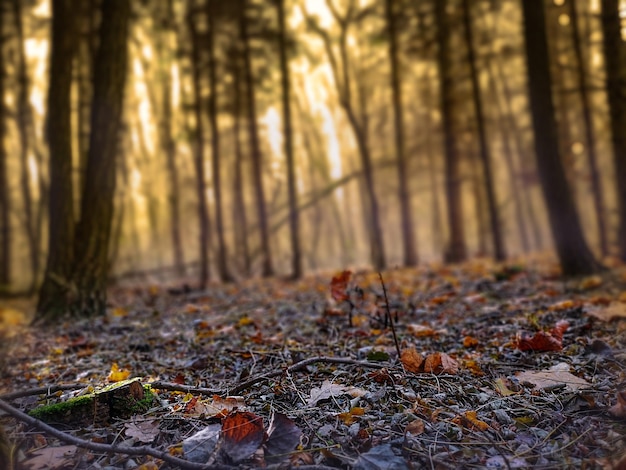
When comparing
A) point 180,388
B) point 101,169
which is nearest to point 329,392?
point 180,388

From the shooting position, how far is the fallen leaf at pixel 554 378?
246cm

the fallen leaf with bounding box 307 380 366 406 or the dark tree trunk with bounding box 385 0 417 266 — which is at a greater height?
the dark tree trunk with bounding box 385 0 417 266

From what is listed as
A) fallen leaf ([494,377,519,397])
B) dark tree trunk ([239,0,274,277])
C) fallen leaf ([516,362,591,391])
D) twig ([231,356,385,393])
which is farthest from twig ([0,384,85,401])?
dark tree trunk ([239,0,274,277])

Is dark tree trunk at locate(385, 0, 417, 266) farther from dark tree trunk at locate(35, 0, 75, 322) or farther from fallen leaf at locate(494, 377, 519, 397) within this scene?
fallen leaf at locate(494, 377, 519, 397)

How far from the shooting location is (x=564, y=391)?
2406mm

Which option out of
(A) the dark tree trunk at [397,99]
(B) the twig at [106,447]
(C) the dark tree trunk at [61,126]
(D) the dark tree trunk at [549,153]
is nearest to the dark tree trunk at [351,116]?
(A) the dark tree trunk at [397,99]

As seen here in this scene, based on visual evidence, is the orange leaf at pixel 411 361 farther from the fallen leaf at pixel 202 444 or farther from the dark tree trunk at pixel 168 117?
the dark tree trunk at pixel 168 117

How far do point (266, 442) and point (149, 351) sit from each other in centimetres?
226

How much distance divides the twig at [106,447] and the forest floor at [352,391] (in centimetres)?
1

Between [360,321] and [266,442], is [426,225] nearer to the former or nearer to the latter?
[360,321]

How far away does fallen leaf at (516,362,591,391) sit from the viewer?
2.46 m

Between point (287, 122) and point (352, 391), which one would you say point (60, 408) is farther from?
point (287, 122)

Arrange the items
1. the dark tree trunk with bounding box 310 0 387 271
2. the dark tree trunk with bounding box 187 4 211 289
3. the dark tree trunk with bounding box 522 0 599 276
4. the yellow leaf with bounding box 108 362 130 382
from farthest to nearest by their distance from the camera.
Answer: the dark tree trunk with bounding box 187 4 211 289 → the dark tree trunk with bounding box 310 0 387 271 → the dark tree trunk with bounding box 522 0 599 276 → the yellow leaf with bounding box 108 362 130 382

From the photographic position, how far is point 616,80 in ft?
24.9
